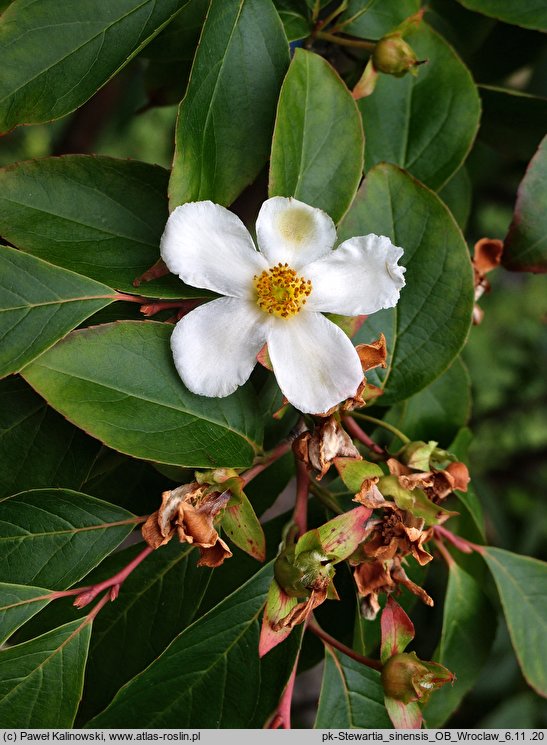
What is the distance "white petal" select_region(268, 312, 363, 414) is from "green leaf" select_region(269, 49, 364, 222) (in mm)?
108

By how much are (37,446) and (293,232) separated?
0.26 meters

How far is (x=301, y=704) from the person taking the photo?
1501 mm

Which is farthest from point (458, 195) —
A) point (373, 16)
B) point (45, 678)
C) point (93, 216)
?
point (45, 678)

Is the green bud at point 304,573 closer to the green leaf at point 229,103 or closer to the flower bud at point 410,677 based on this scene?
the flower bud at point 410,677

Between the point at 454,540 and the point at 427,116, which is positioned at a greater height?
the point at 427,116

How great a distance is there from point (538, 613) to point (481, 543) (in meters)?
0.09

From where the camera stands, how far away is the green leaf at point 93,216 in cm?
57

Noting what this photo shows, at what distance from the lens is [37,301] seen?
0.52 metres

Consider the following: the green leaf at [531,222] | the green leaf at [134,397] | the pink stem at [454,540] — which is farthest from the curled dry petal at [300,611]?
the green leaf at [531,222]

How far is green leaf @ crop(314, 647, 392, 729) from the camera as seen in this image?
63 centimetres

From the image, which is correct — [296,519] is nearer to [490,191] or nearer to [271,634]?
[271,634]

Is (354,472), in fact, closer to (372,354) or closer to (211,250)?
(372,354)

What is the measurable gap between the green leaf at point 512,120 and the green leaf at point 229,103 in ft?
0.98

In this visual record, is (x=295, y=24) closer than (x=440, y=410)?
Yes
